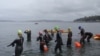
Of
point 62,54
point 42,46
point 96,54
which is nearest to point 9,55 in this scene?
point 42,46

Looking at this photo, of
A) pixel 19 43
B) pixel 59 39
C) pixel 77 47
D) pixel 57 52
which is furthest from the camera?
pixel 77 47

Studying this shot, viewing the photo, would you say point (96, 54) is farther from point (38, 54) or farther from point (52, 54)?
point (38, 54)

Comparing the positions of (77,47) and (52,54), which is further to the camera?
(77,47)

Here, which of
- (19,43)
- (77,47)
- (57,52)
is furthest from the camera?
(77,47)

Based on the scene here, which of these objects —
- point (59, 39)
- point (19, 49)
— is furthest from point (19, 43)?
point (59, 39)

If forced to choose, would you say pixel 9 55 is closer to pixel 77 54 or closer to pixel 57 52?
pixel 57 52

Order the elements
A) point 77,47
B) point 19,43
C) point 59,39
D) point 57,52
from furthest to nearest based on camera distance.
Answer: point 77,47 < point 57,52 < point 59,39 < point 19,43

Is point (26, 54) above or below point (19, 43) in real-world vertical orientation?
below

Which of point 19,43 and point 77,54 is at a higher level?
point 19,43

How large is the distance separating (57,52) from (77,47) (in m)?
5.95

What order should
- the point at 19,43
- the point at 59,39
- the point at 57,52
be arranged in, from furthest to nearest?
the point at 57,52
the point at 59,39
the point at 19,43

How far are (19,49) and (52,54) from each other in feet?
23.2

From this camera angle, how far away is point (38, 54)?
26562mm

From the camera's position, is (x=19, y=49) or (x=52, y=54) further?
(x=52, y=54)
